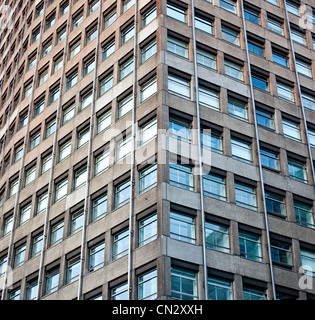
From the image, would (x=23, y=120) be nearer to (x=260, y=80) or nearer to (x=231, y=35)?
(x=231, y=35)

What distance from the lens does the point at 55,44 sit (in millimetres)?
53656

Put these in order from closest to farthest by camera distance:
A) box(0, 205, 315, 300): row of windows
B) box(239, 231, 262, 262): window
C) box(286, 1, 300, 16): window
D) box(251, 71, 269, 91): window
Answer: box(0, 205, 315, 300): row of windows, box(239, 231, 262, 262): window, box(251, 71, 269, 91): window, box(286, 1, 300, 16): window

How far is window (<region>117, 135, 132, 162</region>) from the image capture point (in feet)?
126

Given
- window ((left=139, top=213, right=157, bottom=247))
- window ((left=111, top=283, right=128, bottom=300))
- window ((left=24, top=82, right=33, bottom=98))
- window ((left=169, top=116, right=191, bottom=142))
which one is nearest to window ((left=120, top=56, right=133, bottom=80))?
window ((left=169, top=116, right=191, bottom=142))

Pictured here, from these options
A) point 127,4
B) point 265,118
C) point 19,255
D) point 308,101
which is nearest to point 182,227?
point 265,118

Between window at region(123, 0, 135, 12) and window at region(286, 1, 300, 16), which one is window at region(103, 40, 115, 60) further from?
window at region(286, 1, 300, 16)

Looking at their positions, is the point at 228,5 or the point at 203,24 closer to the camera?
the point at 203,24

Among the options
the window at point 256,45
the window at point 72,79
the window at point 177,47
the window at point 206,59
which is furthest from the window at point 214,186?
the window at point 72,79

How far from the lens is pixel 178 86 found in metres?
39.1

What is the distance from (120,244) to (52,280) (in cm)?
700

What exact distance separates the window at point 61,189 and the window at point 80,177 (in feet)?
3.57

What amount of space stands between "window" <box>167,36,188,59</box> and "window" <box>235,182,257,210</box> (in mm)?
9886

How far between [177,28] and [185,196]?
44.0 feet
